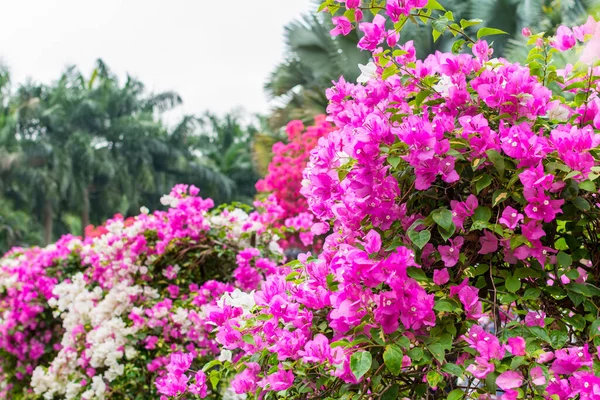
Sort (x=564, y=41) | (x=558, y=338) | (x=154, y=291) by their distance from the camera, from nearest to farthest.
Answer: (x=558, y=338) → (x=564, y=41) → (x=154, y=291)

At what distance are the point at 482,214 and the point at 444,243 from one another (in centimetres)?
13

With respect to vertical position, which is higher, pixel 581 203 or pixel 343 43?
pixel 343 43

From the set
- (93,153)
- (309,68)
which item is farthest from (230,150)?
(309,68)

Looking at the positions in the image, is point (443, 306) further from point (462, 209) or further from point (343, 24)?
point (343, 24)

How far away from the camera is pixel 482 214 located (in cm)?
148

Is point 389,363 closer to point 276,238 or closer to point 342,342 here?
point 342,342

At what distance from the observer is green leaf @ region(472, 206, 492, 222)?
4.81ft

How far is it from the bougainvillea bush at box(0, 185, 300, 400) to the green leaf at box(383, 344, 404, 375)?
86.1 inches

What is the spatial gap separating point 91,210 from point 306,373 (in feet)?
98.4

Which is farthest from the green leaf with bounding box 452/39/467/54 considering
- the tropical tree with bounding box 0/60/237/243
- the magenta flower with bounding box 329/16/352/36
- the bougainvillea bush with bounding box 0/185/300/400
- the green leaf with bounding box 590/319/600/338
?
the tropical tree with bounding box 0/60/237/243

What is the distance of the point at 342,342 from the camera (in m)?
1.41

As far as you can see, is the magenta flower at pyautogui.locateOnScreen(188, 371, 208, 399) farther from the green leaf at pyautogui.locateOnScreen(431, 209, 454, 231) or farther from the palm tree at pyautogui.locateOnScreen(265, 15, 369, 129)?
the palm tree at pyautogui.locateOnScreen(265, 15, 369, 129)

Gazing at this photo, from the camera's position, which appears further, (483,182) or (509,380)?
(483,182)

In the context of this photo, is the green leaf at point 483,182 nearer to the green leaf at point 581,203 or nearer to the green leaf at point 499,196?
the green leaf at point 499,196
